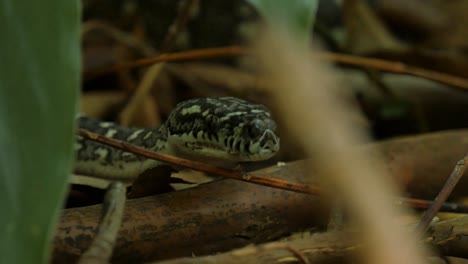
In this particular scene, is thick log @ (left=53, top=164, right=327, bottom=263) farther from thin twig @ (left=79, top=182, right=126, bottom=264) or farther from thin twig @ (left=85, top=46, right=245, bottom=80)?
thin twig @ (left=85, top=46, right=245, bottom=80)

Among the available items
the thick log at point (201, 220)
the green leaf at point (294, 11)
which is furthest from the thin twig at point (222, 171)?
the green leaf at point (294, 11)

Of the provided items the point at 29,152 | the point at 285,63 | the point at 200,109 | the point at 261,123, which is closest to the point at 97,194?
the point at 200,109

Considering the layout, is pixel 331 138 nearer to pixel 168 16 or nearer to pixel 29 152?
pixel 29 152

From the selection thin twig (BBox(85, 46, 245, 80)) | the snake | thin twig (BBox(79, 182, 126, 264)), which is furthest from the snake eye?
thin twig (BBox(85, 46, 245, 80))

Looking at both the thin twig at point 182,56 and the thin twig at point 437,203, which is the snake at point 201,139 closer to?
the thin twig at point 182,56

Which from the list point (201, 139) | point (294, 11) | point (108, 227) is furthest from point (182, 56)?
point (294, 11)

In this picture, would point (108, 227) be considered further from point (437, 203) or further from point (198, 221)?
point (437, 203)
